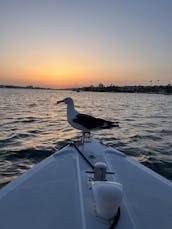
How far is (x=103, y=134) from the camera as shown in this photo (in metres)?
A: 9.35

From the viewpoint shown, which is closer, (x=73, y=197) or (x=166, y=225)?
(x=166, y=225)

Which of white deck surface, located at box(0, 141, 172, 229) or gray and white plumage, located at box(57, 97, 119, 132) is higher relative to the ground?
gray and white plumage, located at box(57, 97, 119, 132)

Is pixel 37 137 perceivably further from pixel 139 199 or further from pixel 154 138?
pixel 139 199

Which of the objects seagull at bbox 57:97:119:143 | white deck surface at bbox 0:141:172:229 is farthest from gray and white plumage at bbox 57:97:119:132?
white deck surface at bbox 0:141:172:229

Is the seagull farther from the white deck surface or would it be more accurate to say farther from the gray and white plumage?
the white deck surface

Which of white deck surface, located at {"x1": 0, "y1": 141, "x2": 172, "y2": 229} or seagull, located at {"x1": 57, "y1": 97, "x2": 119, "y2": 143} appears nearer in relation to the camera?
white deck surface, located at {"x1": 0, "y1": 141, "x2": 172, "y2": 229}

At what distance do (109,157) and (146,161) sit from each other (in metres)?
2.60

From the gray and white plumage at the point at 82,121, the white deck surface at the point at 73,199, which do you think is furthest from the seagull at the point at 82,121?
the white deck surface at the point at 73,199

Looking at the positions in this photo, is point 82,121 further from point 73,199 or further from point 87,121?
point 73,199

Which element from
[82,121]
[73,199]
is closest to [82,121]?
[82,121]

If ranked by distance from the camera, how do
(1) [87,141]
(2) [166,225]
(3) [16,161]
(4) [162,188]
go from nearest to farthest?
1. (2) [166,225]
2. (4) [162,188]
3. (1) [87,141]
4. (3) [16,161]

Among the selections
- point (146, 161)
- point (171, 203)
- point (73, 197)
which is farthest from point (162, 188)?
point (146, 161)

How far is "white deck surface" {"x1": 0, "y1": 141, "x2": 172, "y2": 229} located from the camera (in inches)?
75.7

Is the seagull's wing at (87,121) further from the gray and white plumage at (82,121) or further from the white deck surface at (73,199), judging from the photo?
the white deck surface at (73,199)
